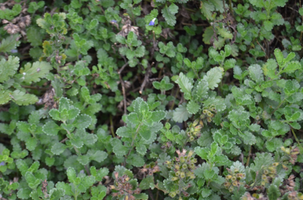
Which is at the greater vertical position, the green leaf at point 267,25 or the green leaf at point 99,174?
the green leaf at point 267,25

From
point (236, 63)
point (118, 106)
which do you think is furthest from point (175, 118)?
point (236, 63)

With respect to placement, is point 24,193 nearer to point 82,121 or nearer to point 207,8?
point 82,121

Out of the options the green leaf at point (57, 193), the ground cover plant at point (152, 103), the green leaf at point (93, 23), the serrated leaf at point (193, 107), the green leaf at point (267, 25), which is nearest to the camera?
the green leaf at point (57, 193)

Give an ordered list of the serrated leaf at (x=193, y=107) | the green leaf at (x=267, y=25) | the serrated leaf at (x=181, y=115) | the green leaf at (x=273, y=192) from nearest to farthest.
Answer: the green leaf at (x=273, y=192)
the serrated leaf at (x=193, y=107)
the serrated leaf at (x=181, y=115)
the green leaf at (x=267, y=25)

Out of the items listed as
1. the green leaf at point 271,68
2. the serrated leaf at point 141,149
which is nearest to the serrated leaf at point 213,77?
the green leaf at point 271,68

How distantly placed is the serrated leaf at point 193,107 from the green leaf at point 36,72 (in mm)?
1478

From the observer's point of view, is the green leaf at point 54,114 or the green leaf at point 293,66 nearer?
the green leaf at point 54,114

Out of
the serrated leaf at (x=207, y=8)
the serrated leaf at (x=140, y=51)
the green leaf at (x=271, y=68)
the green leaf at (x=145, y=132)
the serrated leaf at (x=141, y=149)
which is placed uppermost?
the serrated leaf at (x=207, y=8)

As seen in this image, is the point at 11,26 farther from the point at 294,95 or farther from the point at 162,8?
the point at 294,95

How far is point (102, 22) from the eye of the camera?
132 inches

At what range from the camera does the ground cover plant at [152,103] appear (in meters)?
2.39

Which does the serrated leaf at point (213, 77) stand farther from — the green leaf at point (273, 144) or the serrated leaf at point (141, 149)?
the serrated leaf at point (141, 149)

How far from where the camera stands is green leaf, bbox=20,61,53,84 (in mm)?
2980

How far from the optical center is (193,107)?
8.62ft
